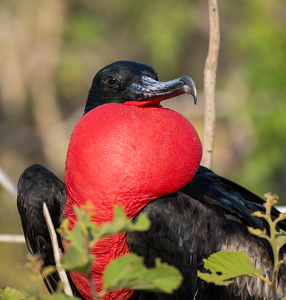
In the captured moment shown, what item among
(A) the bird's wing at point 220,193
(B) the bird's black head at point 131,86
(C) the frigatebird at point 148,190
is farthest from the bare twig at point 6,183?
(A) the bird's wing at point 220,193

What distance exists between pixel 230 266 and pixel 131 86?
1033 millimetres

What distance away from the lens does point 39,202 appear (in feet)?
5.41

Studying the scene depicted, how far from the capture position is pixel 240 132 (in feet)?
31.9

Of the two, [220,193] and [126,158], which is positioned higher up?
[126,158]

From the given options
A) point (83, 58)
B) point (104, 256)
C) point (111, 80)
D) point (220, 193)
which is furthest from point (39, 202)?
point (83, 58)

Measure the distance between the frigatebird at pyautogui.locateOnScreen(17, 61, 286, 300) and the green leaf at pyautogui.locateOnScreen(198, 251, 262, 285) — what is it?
0.52 m

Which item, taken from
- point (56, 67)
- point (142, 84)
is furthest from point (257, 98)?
point (56, 67)

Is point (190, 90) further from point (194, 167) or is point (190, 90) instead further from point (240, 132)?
point (240, 132)

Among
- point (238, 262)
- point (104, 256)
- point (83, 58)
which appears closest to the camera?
point (238, 262)

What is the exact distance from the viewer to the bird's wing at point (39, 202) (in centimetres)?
165

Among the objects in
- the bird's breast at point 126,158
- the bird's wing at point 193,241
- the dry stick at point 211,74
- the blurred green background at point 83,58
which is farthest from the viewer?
the blurred green background at point 83,58

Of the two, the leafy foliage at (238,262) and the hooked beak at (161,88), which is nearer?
the leafy foliage at (238,262)

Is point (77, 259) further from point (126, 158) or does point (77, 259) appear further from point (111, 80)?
point (111, 80)

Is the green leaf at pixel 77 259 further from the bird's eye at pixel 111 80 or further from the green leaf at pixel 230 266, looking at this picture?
the bird's eye at pixel 111 80
